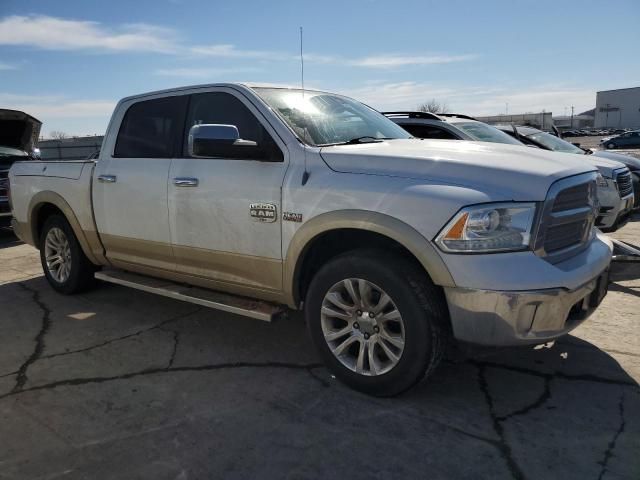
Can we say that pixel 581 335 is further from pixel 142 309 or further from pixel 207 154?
pixel 142 309

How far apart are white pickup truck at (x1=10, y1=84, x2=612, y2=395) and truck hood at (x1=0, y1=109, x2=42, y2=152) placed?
7.09m

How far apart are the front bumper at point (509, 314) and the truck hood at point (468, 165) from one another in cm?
52

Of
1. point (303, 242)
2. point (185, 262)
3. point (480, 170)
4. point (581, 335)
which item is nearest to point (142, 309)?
point (185, 262)

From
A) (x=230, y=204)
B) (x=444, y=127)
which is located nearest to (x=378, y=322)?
(x=230, y=204)

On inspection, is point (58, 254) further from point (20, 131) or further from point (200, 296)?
point (20, 131)

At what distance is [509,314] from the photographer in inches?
106

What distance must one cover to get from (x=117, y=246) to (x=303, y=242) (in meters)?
2.23

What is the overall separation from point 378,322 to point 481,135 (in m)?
5.20

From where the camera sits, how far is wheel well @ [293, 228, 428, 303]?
3.19 meters

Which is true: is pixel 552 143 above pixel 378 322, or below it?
above

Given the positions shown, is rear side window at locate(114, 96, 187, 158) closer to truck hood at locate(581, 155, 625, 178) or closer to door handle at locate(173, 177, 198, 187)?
door handle at locate(173, 177, 198, 187)

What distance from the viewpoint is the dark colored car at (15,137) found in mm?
9945

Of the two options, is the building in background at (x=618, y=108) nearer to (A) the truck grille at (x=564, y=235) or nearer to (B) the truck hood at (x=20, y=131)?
(B) the truck hood at (x=20, y=131)

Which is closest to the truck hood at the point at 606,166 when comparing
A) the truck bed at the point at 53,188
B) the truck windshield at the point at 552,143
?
the truck windshield at the point at 552,143
